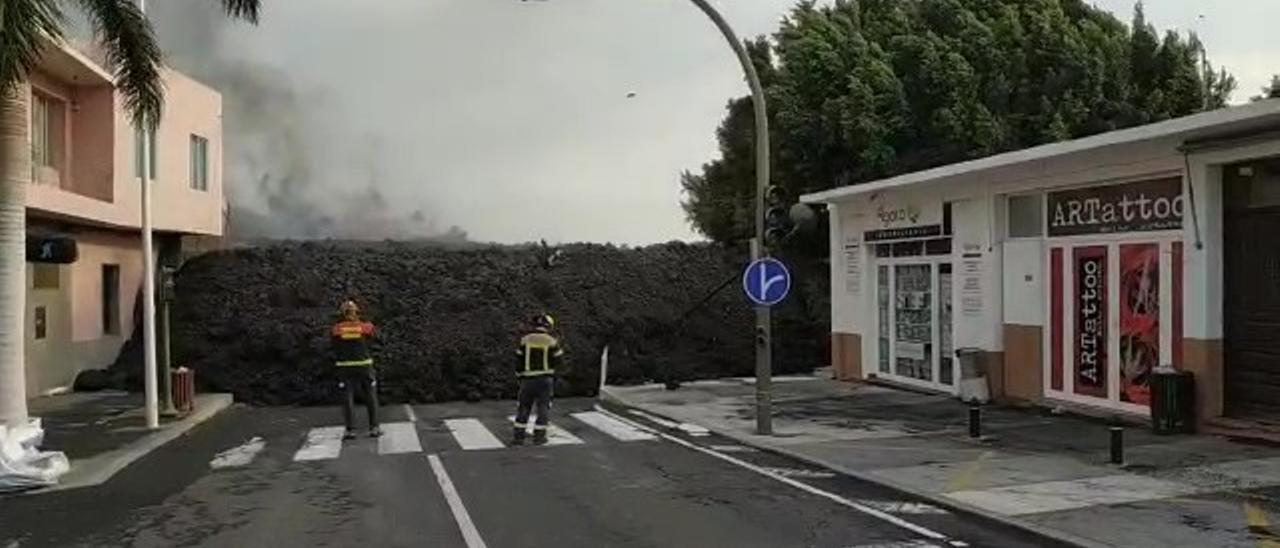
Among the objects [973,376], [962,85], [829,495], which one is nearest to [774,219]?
[973,376]

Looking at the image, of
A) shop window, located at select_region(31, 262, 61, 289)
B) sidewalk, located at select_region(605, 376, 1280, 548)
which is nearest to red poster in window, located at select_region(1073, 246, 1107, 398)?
sidewalk, located at select_region(605, 376, 1280, 548)

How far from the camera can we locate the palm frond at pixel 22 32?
1305 cm

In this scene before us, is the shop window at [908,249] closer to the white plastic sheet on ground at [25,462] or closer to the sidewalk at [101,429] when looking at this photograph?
the sidewalk at [101,429]

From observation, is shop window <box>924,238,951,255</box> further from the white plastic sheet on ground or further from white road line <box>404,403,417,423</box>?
the white plastic sheet on ground

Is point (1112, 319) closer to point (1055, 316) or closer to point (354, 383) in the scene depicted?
point (1055, 316)

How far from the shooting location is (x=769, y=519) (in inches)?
408

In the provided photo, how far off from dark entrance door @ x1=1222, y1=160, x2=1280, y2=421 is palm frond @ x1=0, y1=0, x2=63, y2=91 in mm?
13462

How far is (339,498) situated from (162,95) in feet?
27.1

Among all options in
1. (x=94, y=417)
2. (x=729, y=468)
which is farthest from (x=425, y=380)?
(x=729, y=468)

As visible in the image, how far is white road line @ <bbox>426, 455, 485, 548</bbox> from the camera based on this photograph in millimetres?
9641

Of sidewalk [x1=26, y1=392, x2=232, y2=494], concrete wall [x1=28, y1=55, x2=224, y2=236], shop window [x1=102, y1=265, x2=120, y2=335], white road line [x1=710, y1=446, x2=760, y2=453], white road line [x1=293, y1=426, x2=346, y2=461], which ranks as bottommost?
white road line [x1=293, y1=426, x2=346, y2=461]

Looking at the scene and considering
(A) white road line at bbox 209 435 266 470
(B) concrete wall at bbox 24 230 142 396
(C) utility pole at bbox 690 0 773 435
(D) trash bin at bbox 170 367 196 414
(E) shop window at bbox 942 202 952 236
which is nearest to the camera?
(A) white road line at bbox 209 435 266 470

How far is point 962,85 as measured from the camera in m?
30.7

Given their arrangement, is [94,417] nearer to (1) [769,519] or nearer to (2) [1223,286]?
(1) [769,519]
